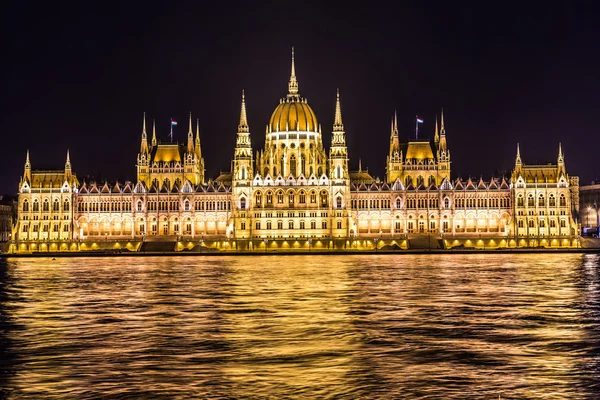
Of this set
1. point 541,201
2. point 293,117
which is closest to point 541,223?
point 541,201

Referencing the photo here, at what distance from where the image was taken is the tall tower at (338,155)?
140m

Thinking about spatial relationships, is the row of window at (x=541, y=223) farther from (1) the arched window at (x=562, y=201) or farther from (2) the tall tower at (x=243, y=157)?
(2) the tall tower at (x=243, y=157)

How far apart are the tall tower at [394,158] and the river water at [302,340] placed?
299 ft

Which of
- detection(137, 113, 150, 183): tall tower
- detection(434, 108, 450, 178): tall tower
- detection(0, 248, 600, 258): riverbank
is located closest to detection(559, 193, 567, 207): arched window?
detection(0, 248, 600, 258): riverbank

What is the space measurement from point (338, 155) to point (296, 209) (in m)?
11.3

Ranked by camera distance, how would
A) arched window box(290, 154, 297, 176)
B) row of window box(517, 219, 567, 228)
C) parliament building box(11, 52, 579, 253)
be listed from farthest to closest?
arched window box(290, 154, 297, 176)
row of window box(517, 219, 567, 228)
parliament building box(11, 52, 579, 253)

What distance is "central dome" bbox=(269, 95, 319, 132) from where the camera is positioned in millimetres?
150875

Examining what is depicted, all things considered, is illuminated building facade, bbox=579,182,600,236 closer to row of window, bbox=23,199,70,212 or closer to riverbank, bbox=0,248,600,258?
riverbank, bbox=0,248,600,258

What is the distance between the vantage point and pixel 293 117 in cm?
15150

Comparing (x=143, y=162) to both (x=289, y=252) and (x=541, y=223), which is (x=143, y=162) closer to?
(x=289, y=252)

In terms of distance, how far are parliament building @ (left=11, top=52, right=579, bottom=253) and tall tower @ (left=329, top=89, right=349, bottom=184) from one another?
15 centimetres

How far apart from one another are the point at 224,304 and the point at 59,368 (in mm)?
20014

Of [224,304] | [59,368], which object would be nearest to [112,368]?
[59,368]

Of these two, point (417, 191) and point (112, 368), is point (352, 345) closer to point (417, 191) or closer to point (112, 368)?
point (112, 368)
